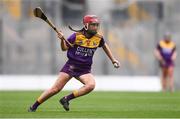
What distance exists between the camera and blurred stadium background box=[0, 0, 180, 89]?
112 ft

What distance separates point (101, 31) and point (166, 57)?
3105 mm

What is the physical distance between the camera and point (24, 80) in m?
34.2

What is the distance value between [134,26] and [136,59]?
4.66ft

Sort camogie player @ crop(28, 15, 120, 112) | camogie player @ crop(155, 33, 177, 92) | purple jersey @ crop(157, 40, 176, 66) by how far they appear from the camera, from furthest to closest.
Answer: purple jersey @ crop(157, 40, 176, 66) → camogie player @ crop(155, 33, 177, 92) → camogie player @ crop(28, 15, 120, 112)

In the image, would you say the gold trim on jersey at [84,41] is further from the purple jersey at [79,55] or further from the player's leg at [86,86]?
the player's leg at [86,86]

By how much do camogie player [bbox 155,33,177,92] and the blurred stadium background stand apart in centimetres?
163

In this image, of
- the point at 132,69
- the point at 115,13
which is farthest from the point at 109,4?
the point at 132,69

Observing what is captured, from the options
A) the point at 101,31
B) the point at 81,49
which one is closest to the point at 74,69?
the point at 81,49

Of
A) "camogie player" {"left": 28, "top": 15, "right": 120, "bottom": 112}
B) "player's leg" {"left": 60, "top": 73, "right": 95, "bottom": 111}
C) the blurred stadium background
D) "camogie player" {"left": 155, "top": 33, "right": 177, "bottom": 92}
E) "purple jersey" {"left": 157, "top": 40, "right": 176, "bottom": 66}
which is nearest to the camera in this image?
"player's leg" {"left": 60, "top": 73, "right": 95, "bottom": 111}

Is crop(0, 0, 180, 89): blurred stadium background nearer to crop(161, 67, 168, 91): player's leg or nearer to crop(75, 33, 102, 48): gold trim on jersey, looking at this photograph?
crop(161, 67, 168, 91): player's leg

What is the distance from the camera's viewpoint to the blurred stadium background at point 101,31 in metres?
34.1

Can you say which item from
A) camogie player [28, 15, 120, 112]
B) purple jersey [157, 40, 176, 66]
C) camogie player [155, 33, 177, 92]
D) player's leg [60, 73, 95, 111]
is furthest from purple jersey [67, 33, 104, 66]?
purple jersey [157, 40, 176, 66]

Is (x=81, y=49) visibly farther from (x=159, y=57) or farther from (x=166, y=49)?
(x=166, y=49)

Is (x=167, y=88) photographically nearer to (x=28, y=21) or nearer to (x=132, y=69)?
(x=132, y=69)
